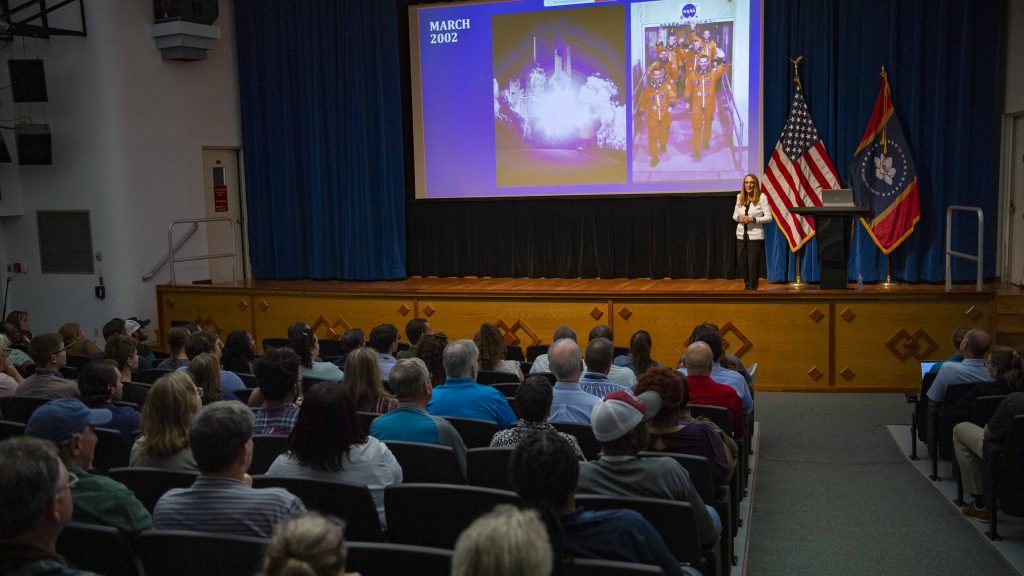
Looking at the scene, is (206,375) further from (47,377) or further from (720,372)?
(720,372)

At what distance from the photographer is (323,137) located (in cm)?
1198

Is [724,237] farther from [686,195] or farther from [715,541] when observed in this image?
[715,541]

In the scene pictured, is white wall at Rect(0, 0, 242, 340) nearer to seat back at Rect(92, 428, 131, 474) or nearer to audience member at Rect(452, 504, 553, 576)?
seat back at Rect(92, 428, 131, 474)

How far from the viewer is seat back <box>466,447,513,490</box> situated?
3621 mm

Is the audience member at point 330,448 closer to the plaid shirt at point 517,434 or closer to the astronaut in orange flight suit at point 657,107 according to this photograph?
the plaid shirt at point 517,434

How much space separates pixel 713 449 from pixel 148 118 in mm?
9392

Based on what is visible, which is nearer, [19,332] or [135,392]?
[135,392]

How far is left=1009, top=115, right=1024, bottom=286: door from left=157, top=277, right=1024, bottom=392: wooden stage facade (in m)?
0.89

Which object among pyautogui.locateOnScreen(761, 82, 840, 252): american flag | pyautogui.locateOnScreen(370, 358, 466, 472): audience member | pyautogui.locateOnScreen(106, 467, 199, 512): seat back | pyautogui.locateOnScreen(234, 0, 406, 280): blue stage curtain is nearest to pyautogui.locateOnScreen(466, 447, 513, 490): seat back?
pyautogui.locateOnScreen(370, 358, 466, 472): audience member

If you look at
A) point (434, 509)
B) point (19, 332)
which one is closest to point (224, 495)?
point (434, 509)

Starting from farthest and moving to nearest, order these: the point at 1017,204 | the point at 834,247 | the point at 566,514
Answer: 1. the point at 1017,204
2. the point at 834,247
3. the point at 566,514

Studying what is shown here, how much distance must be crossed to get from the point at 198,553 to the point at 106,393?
210cm

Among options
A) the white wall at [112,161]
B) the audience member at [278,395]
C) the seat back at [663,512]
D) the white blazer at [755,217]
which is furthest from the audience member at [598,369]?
the white wall at [112,161]

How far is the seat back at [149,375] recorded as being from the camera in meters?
5.89
